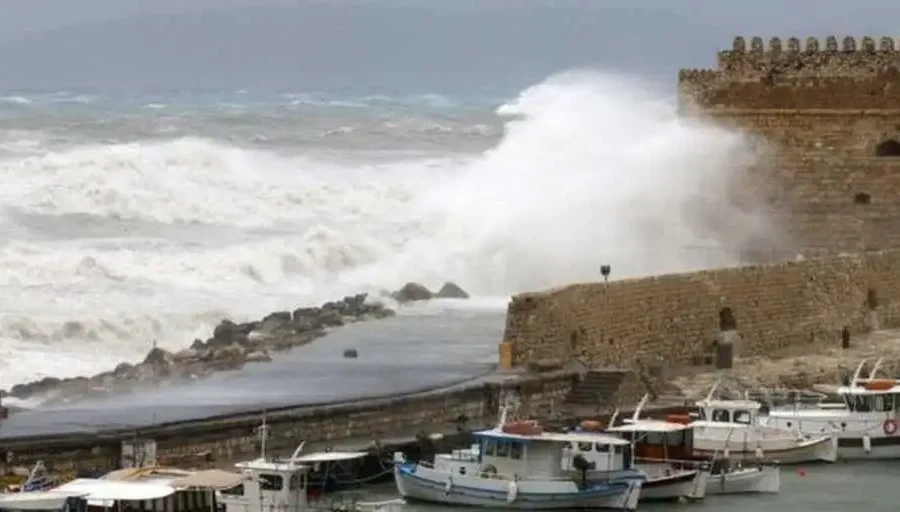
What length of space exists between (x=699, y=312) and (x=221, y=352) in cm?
524

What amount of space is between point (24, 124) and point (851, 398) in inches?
2010

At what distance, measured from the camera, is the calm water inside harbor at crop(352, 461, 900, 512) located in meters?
24.6

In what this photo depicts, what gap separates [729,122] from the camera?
38.0 m

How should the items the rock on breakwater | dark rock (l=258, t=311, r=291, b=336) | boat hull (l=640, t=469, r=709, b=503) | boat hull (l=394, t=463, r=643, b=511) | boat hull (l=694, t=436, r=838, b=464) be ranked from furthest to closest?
dark rock (l=258, t=311, r=291, b=336)
the rock on breakwater
boat hull (l=694, t=436, r=838, b=464)
boat hull (l=640, t=469, r=709, b=503)
boat hull (l=394, t=463, r=643, b=511)

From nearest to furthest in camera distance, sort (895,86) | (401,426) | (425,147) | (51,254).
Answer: (401,426), (895,86), (51,254), (425,147)

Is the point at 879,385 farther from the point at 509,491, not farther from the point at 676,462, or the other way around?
the point at 509,491

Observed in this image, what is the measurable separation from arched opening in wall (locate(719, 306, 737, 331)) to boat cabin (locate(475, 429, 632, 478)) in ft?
24.9

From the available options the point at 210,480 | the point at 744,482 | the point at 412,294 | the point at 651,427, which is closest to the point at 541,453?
the point at 651,427

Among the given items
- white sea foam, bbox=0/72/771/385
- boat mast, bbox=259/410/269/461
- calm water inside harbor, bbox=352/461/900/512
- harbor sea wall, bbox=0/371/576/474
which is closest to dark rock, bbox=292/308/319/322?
white sea foam, bbox=0/72/771/385

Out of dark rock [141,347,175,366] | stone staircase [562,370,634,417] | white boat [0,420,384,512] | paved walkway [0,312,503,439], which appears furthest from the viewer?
dark rock [141,347,175,366]

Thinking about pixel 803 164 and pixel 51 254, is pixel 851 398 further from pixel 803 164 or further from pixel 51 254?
pixel 51 254

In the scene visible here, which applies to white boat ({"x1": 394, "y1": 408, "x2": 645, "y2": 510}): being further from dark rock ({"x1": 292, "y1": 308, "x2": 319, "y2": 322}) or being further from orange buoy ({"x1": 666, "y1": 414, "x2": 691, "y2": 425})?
dark rock ({"x1": 292, "y1": 308, "x2": 319, "y2": 322})

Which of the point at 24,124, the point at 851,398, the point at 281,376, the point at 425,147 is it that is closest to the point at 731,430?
the point at 851,398

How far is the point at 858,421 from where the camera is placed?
28.5 meters
